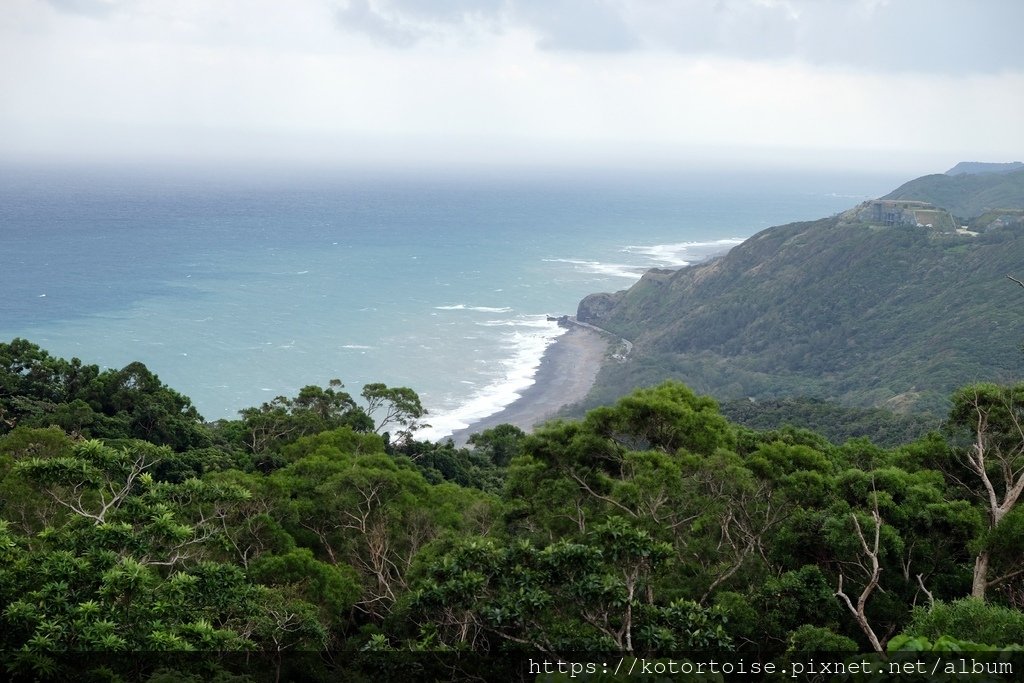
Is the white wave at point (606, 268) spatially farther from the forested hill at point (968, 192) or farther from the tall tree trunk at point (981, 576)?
the tall tree trunk at point (981, 576)

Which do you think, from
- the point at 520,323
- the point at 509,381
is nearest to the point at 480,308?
the point at 520,323

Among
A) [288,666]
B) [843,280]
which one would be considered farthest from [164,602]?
[843,280]

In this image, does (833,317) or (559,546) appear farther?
(833,317)

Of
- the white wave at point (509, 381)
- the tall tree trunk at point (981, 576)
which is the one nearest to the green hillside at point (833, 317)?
the white wave at point (509, 381)

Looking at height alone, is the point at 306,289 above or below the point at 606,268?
below

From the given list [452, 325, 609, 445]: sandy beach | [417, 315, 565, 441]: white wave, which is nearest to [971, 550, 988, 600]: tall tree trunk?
[417, 315, 565, 441]: white wave

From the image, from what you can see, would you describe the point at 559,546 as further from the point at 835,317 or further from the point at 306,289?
the point at 306,289
